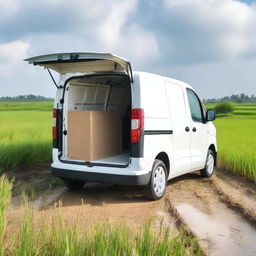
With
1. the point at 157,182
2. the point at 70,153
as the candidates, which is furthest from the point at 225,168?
the point at 70,153

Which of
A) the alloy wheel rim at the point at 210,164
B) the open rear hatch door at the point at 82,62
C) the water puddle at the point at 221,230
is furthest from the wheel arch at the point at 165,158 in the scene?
the alloy wheel rim at the point at 210,164

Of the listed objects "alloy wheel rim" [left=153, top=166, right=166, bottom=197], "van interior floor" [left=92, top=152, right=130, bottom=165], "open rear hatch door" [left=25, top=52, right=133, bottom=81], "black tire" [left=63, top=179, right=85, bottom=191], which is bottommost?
"black tire" [left=63, top=179, right=85, bottom=191]

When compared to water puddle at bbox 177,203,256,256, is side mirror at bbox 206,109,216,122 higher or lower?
higher

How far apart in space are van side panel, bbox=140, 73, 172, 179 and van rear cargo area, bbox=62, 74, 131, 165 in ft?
1.62

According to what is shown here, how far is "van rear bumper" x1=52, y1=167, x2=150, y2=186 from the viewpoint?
17.5 ft

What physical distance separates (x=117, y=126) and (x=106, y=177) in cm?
147

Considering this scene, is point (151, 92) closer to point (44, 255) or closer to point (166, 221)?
point (166, 221)

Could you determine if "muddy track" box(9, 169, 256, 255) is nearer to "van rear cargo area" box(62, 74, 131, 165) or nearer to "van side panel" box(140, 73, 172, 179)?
"van rear cargo area" box(62, 74, 131, 165)

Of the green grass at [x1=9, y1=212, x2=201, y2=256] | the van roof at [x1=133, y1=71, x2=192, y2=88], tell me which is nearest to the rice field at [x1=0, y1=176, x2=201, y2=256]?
the green grass at [x1=9, y1=212, x2=201, y2=256]

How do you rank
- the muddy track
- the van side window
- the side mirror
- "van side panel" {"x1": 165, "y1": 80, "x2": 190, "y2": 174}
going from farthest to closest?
the side mirror < the van side window < "van side panel" {"x1": 165, "y1": 80, "x2": 190, "y2": 174} < the muddy track

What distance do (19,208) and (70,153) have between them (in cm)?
118

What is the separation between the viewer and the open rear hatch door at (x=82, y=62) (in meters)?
5.25

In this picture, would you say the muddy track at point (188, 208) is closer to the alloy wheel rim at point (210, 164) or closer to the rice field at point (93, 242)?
the alloy wheel rim at point (210, 164)

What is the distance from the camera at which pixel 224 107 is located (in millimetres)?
36062
